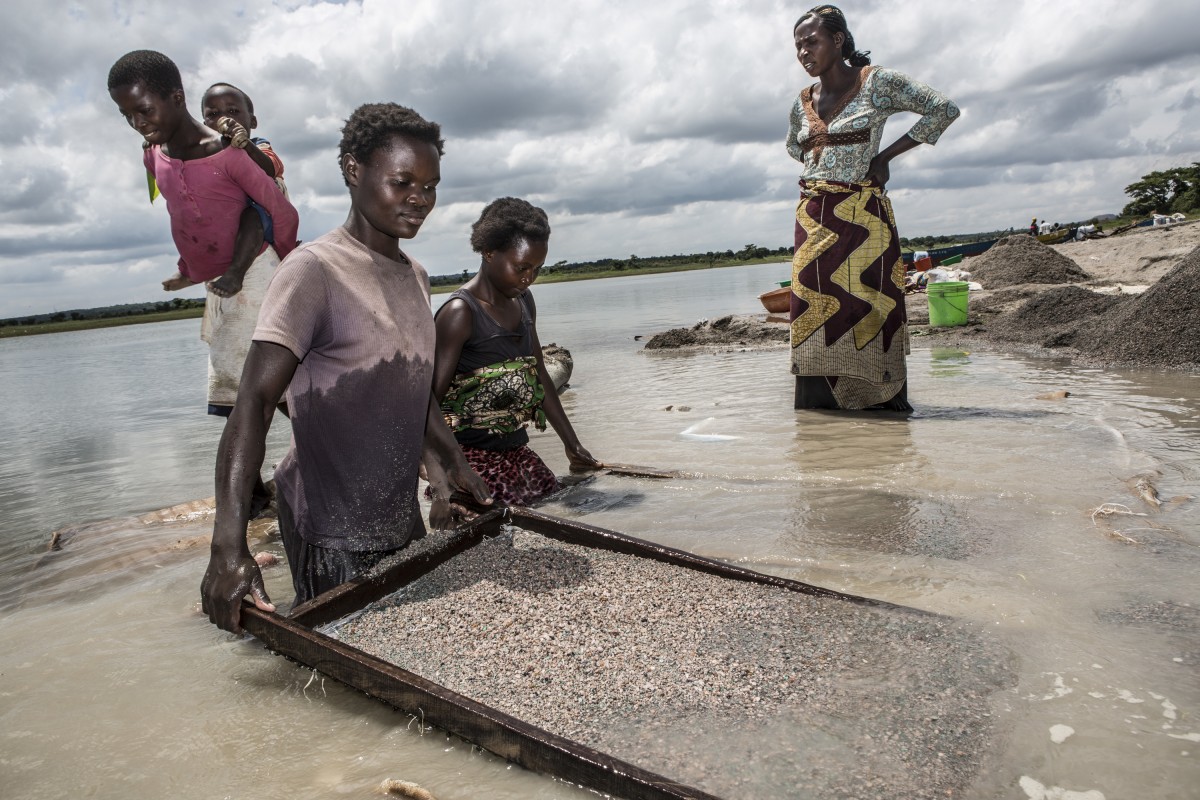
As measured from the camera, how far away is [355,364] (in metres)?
2.40

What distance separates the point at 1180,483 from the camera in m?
3.54

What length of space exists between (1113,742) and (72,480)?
23.6 ft

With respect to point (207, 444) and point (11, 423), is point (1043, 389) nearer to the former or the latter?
point (207, 444)

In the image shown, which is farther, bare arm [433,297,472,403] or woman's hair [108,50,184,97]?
bare arm [433,297,472,403]

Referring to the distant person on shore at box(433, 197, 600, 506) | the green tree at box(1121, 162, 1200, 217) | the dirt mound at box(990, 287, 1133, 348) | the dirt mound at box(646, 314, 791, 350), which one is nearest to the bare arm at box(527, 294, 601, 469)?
the distant person on shore at box(433, 197, 600, 506)

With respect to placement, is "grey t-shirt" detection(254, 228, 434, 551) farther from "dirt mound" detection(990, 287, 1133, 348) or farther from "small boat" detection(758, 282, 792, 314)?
"small boat" detection(758, 282, 792, 314)

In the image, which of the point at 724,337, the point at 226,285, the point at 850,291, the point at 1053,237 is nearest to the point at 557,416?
the point at 226,285

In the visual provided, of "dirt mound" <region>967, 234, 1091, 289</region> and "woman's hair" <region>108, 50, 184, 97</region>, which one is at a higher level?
"woman's hair" <region>108, 50, 184, 97</region>

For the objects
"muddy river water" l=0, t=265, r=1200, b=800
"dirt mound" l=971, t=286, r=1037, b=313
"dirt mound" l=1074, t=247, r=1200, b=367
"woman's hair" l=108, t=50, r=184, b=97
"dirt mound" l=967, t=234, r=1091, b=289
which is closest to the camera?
"muddy river water" l=0, t=265, r=1200, b=800

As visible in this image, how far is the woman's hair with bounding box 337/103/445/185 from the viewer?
2.38 metres

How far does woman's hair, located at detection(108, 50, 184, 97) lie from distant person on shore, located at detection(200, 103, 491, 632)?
4.31 ft

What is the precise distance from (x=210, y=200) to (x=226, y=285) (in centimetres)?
36

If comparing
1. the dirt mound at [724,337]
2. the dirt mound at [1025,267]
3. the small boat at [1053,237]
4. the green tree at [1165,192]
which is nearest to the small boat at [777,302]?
the dirt mound at [724,337]

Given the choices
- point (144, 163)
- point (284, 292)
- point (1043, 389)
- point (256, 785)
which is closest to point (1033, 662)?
point (256, 785)
